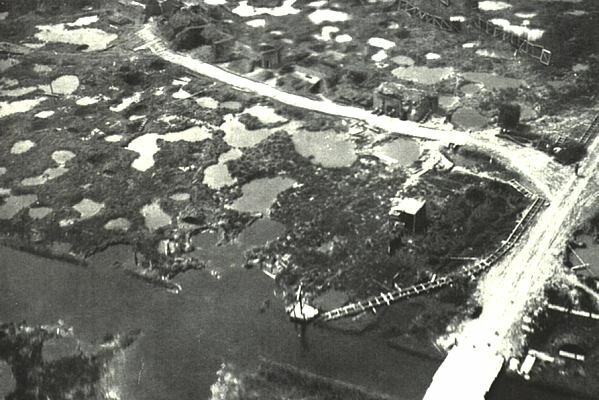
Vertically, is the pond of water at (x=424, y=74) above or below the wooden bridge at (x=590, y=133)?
below

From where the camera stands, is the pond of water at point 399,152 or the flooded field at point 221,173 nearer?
the flooded field at point 221,173

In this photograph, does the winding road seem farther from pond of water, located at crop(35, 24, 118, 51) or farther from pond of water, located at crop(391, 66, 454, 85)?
pond of water, located at crop(35, 24, 118, 51)

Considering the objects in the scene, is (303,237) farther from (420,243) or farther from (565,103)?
(565,103)

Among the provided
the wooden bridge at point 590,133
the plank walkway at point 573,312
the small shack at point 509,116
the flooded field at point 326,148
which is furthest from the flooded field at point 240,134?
the plank walkway at point 573,312

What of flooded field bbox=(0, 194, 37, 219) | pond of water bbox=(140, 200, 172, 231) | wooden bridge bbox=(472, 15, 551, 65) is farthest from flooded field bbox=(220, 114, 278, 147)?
wooden bridge bbox=(472, 15, 551, 65)

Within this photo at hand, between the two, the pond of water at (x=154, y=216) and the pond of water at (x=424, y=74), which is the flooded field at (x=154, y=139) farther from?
the pond of water at (x=424, y=74)
